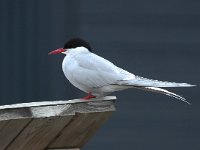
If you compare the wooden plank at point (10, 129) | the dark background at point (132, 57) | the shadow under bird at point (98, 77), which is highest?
the wooden plank at point (10, 129)

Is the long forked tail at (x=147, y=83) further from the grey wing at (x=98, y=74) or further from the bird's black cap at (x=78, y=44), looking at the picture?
the bird's black cap at (x=78, y=44)

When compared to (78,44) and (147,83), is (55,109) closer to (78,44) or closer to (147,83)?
(147,83)

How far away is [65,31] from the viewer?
397 inches

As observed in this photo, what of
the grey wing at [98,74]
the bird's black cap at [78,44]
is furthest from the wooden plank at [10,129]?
the bird's black cap at [78,44]

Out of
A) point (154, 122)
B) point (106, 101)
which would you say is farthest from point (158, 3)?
point (106, 101)

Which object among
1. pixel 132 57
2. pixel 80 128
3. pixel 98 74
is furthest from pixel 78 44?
pixel 132 57

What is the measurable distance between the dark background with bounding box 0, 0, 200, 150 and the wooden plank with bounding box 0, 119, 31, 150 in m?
6.09

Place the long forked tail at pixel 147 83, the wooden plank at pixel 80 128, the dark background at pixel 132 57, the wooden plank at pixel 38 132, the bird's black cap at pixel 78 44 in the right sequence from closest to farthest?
the wooden plank at pixel 38 132 < the wooden plank at pixel 80 128 < the long forked tail at pixel 147 83 < the bird's black cap at pixel 78 44 < the dark background at pixel 132 57

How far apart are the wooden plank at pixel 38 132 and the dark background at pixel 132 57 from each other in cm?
591

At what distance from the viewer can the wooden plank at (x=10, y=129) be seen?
13.1 feet

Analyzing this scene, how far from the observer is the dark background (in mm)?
10234

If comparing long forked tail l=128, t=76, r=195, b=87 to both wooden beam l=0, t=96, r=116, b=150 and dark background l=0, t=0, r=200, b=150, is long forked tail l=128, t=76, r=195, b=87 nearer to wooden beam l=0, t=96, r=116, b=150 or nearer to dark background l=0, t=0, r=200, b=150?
wooden beam l=0, t=96, r=116, b=150

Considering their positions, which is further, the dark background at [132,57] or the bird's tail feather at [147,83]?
the dark background at [132,57]

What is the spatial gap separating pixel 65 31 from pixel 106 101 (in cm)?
570
